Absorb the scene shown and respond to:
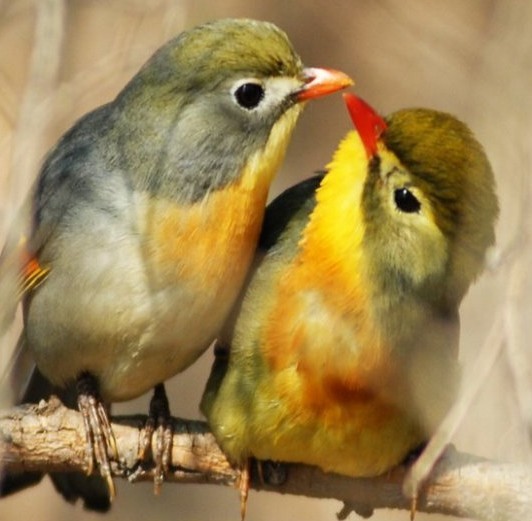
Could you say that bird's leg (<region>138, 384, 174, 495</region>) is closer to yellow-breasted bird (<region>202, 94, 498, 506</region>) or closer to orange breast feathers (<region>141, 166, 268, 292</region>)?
yellow-breasted bird (<region>202, 94, 498, 506</region>)

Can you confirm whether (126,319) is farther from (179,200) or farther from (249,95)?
(249,95)

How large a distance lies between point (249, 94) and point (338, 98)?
4.10 metres

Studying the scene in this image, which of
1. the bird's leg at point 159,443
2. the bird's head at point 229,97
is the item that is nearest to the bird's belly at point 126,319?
the bird's leg at point 159,443

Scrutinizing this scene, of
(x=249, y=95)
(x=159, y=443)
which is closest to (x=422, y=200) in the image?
(x=249, y=95)

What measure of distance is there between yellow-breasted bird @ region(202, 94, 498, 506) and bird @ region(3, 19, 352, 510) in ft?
0.60

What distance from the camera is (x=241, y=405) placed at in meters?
4.76

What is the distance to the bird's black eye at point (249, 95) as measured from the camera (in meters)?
4.73

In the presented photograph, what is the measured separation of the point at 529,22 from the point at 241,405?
153 cm

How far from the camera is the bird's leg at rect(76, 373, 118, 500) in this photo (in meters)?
4.99

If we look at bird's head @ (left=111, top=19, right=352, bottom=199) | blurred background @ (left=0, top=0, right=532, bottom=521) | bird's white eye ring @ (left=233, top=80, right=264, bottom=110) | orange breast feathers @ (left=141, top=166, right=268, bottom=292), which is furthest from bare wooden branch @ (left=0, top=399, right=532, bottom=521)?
bird's white eye ring @ (left=233, top=80, right=264, bottom=110)

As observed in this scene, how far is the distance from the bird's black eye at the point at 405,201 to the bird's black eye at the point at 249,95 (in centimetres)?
63

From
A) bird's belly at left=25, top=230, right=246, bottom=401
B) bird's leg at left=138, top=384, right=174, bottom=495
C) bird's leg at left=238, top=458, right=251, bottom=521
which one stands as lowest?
bird's leg at left=238, top=458, right=251, bottom=521

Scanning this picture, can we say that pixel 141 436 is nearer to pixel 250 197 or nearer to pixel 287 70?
pixel 250 197

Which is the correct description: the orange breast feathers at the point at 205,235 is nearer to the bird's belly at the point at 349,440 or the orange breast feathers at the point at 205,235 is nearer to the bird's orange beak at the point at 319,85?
the bird's orange beak at the point at 319,85
